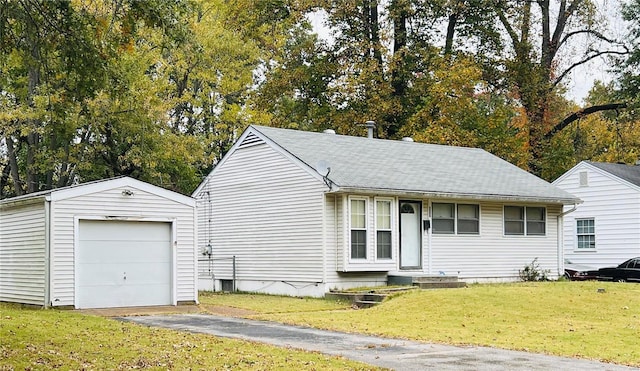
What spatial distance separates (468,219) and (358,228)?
4.53 metres

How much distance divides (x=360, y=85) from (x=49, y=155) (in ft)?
45.5

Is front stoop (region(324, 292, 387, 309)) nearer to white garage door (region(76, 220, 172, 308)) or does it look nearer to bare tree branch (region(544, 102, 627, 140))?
white garage door (region(76, 220, 172, 308))

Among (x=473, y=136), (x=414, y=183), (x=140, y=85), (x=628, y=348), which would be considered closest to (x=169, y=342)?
(x=628, y=348)

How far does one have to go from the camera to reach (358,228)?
22.8m

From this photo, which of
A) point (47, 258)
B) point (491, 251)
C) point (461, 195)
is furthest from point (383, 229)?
point (47, 258)

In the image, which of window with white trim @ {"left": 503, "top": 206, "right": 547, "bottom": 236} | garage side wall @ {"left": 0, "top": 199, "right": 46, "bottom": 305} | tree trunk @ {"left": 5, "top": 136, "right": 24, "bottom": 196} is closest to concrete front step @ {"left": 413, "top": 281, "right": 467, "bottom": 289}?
window with white trim @ {"left": 503, "top": 206, "right": 547, "bottom": 236}

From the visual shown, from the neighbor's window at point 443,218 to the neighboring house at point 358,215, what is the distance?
33 mm

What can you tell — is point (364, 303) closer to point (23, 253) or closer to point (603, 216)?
point (23, 253)

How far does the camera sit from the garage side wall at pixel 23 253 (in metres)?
19.0

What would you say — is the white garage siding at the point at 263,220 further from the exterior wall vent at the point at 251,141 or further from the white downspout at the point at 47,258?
the white downspout at the point at 47,258

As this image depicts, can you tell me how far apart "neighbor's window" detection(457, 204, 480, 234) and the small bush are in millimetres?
2454

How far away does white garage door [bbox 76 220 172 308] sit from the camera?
19.2m

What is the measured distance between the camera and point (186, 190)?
3941cm

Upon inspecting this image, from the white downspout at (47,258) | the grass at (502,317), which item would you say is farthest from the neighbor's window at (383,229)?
the white downspout at (47,258)
